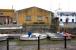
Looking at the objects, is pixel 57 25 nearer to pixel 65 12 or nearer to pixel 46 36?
pixel 46 36

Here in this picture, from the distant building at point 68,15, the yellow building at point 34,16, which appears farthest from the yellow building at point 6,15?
the distant building at point 68,15

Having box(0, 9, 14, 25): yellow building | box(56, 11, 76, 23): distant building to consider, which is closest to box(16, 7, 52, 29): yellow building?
box(0, 9, 14, 25): yellow building

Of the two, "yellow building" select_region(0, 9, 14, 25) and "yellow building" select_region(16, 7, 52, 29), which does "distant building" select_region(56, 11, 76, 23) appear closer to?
"yellow building" select_region(16, 7, 52, 29)

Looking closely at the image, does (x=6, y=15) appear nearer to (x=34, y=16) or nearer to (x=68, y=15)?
(x=34, y=16)

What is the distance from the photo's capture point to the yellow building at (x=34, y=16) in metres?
27.1

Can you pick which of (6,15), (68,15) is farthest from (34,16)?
(68,15)

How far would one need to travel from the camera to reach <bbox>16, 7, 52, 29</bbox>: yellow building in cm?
2708

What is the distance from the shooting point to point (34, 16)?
2761cm

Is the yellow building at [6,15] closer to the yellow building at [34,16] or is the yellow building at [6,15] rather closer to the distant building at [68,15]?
the yellow building at [34,16]

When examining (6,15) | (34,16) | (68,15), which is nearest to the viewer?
(34,16)

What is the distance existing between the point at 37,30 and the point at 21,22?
443cm

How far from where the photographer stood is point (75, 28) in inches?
968

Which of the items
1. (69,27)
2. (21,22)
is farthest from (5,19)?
(69,27)

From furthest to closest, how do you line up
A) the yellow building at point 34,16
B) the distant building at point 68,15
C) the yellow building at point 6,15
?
the distant building at point 68,15 < the yellow building at point 6,15 < the yellow building at point 34,16
